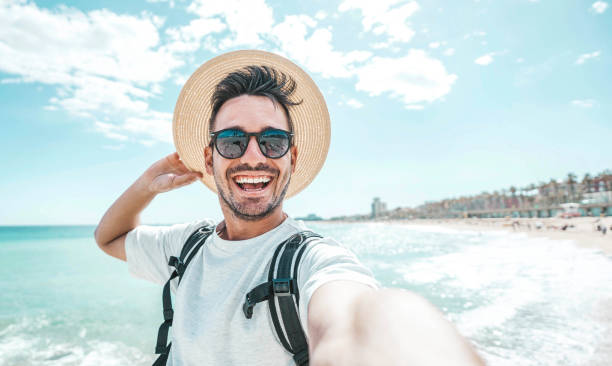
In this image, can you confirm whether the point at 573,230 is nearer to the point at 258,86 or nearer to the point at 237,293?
the point at 258,86

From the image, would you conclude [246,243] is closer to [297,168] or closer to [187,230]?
[187,230]

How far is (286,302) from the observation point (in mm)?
1276

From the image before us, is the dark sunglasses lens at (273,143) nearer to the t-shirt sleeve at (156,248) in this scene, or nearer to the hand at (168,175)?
the t-shirt sleeve at (156,248)

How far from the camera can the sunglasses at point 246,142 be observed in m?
1.85

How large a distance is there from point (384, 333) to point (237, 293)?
95cm

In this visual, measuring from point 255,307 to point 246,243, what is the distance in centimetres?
41

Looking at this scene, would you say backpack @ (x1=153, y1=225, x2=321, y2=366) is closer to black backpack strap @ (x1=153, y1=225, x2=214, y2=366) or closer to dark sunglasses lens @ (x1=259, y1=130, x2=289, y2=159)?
dark sunglasses lens @ (x1=259, y1=130, x2=289, y2=159)

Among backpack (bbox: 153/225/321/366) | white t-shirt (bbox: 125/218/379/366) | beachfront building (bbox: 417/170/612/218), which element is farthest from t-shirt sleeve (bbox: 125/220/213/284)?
beachfront building (bbox: 417/170/612/218)

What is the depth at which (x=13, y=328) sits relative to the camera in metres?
9.17

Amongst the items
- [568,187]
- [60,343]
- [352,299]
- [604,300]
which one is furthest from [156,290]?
[568,187]

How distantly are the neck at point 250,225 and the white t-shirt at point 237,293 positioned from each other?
97mm

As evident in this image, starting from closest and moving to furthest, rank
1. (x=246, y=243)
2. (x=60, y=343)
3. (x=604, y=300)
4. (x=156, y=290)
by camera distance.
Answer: (x=246, y=243)
(x=60, y=343)
(x=604, y=300)
(x=156, y=290)

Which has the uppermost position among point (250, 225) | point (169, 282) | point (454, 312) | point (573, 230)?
point (250, 225)

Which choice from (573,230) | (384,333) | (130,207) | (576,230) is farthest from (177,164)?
(573,230)
